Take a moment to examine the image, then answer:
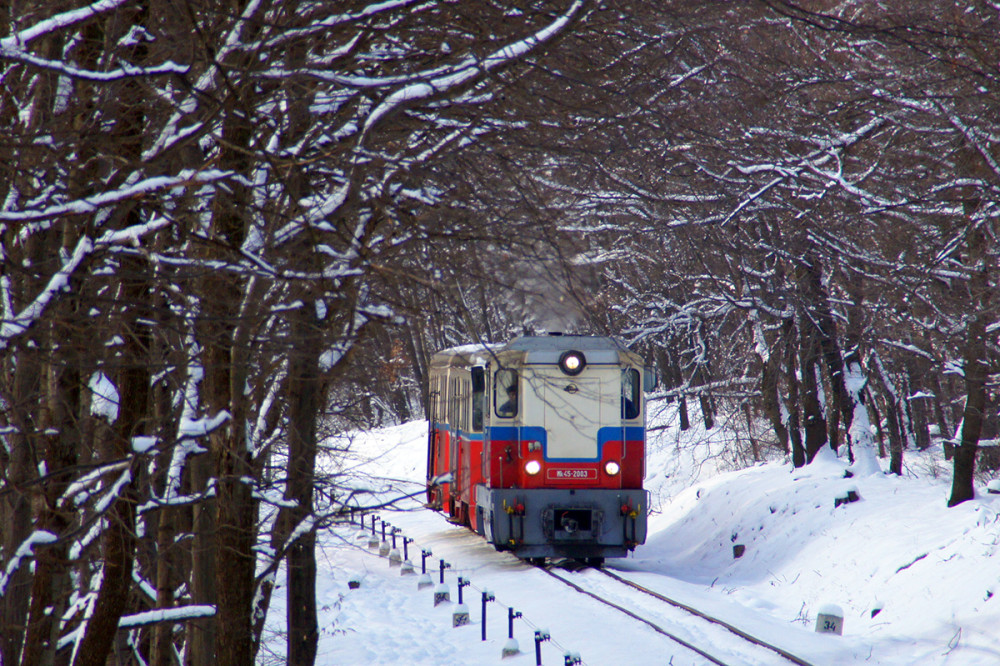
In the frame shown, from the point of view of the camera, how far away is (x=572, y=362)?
14.2 m

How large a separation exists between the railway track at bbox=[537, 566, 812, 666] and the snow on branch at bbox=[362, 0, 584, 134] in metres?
7.03

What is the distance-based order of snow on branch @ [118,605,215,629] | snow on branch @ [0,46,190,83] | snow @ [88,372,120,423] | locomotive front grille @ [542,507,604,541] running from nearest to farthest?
snow on branch @ [0,46,190,83], snow @ [88,372,120,423], snow on branch @ [118,605,215,629], locomotive front grille @ [542,507,604,541]

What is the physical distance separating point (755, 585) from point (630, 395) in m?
3.07

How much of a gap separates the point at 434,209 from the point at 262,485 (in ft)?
7.64

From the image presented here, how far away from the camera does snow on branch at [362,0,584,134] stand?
3.63 meters

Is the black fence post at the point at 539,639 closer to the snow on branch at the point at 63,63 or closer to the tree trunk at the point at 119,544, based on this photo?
the tree trunk at the point at 119,544

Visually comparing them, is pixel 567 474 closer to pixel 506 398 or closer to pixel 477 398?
pixel 506 398

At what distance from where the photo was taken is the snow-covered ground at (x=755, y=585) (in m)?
10.1

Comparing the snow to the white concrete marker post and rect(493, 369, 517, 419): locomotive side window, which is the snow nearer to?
the white concrete marker post

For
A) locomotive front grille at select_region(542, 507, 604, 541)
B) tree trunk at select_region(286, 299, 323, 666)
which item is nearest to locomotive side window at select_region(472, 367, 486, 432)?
locomotive front grille at select_region(542, 507, 604, 541)

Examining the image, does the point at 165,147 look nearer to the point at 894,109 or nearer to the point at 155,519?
the point at 155,519

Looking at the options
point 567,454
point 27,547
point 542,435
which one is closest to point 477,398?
point 542,435

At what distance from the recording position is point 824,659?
9.64m

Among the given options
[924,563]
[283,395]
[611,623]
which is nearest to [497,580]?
[611,623]
